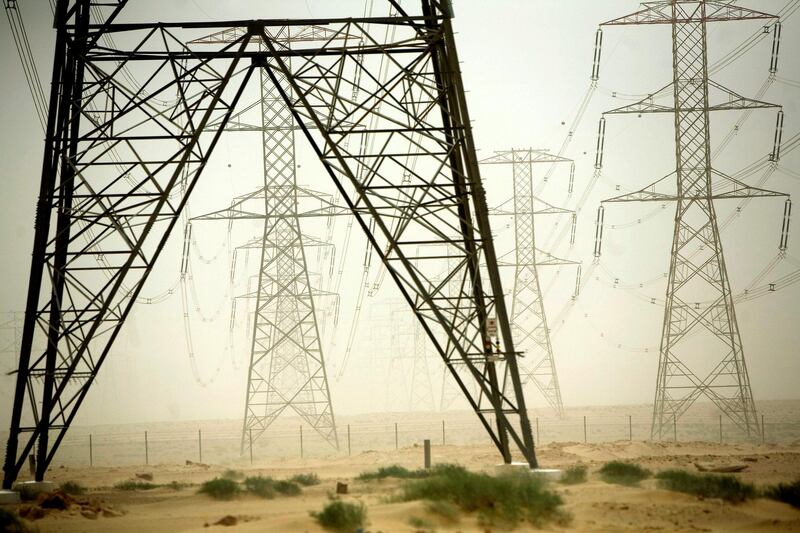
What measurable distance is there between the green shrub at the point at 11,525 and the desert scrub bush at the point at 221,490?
6.51 meters

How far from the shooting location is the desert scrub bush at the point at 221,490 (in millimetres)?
24141

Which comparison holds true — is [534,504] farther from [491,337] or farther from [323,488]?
[323,488]

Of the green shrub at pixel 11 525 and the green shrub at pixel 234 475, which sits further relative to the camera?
the green shrub at pixel 234 475

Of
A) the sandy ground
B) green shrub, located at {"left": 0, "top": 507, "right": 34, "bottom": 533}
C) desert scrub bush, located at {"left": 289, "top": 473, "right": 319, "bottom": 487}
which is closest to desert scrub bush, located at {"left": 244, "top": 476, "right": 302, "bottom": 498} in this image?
the sandy ground

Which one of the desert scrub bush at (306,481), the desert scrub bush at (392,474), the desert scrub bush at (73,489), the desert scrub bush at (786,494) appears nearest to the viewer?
the desert scrub bush at (786,494)

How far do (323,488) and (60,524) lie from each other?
8035 mm

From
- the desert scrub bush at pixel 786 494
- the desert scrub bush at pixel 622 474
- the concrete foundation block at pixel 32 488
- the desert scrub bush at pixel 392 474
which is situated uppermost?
the concrete foundation block at pixel 32 488

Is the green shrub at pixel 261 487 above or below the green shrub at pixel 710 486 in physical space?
above

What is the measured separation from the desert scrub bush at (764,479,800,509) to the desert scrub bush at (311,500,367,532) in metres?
8.47

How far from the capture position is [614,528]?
704 inches

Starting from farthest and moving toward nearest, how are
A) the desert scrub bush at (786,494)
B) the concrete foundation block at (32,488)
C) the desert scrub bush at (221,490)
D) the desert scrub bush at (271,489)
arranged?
1. the concrete foundation block at (32,488)
2. the desert scrub bush at (271,489)
3. the desert scrub bush at (221,490)
4. the desert scrub bush at (786,494)

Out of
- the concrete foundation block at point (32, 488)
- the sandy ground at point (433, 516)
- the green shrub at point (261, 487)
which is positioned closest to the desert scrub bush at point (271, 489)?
the green shrub at point (261, 487)

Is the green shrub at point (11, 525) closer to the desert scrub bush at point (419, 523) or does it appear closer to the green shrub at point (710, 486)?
the desert scrub bush at point (419, 523)

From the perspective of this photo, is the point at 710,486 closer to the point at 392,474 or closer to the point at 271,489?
the point at 392,474
